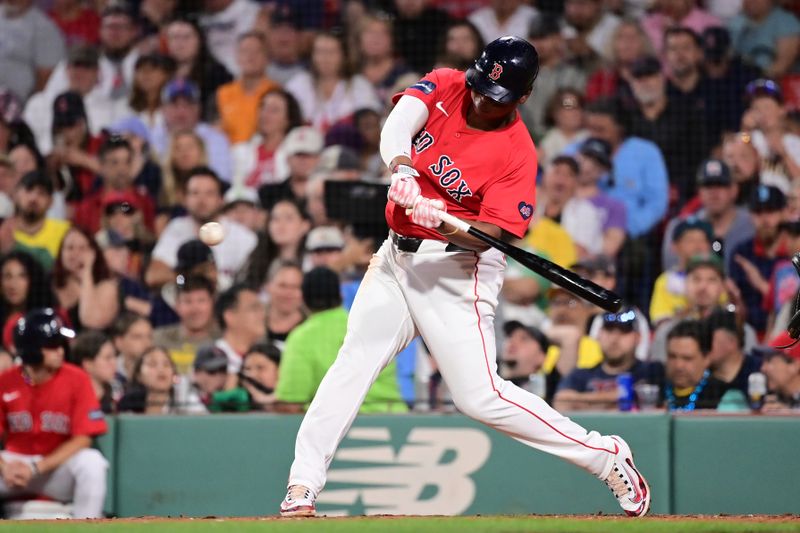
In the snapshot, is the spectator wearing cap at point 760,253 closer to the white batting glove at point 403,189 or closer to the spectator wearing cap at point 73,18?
the white batting glove at point 403,189

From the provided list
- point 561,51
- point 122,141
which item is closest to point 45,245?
point 122,141

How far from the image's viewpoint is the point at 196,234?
23.4 feet

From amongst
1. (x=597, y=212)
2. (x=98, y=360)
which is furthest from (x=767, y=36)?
(x=98, y=360)

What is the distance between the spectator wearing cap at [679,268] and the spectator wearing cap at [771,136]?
568 mm

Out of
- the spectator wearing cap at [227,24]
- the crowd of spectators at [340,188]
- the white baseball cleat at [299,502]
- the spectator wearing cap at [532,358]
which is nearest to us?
the white baseball cleat at [299,502]

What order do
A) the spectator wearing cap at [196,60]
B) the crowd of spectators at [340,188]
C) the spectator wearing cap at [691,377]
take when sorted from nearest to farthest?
the spectator wearing cap at [691,377], the crowd of spectators at [340,188], the spectator wearing cap at [196,60]

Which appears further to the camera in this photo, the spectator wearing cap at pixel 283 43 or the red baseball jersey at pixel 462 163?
the spectator wearing cap at pixel 283 43

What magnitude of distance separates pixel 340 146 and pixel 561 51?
1586mm

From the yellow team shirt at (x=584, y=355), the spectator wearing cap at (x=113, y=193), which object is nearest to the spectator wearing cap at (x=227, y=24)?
the spectator wearing cap at (x=113, y=193)

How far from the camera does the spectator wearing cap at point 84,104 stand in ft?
25.4

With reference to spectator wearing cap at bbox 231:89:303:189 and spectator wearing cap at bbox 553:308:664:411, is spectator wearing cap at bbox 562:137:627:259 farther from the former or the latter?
spectator wearing cap at bbox 231:89:303:189

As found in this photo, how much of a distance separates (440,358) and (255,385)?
2.41 meters

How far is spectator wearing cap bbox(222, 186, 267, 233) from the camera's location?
707 centimetres

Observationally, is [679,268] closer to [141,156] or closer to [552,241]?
[552,241]
